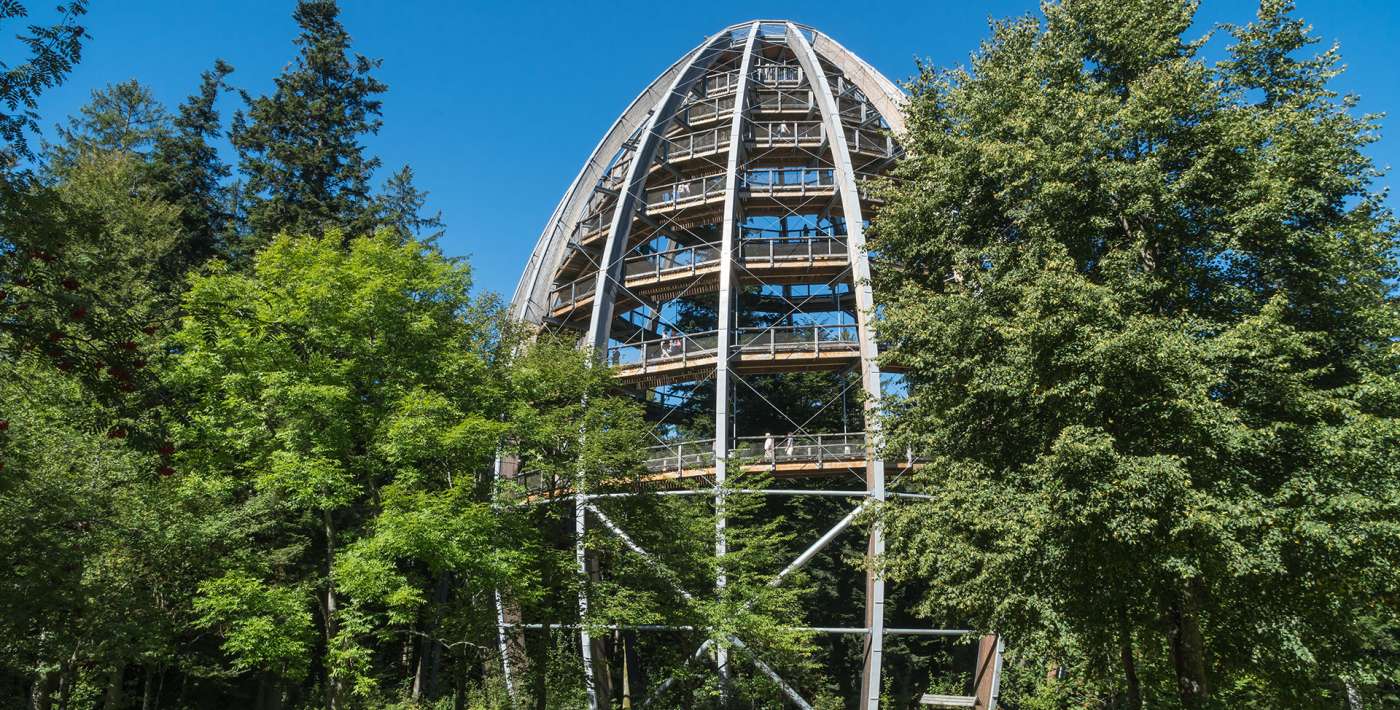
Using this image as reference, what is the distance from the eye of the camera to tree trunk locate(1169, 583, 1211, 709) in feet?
33.3

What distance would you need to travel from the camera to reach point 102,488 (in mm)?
12828

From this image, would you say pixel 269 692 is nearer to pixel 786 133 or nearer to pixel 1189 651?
pixel 786 133

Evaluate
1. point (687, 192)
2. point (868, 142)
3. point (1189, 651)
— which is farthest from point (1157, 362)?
point (868, 142)

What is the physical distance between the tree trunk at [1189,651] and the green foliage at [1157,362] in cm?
4

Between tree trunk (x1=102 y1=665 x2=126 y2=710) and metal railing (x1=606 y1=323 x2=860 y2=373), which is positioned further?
metal railing (x1=606 y1=323 x2=860 y2=373)

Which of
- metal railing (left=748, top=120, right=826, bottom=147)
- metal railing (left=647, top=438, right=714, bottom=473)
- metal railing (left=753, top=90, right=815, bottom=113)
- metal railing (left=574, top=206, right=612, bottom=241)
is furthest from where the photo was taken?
metal railing (left=574, top=206, right=612, bottom=241)

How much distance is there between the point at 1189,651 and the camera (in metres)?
10.6

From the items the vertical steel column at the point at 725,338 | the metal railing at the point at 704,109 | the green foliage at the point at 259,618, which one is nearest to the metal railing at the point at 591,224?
the metal railing at the point at 704,109

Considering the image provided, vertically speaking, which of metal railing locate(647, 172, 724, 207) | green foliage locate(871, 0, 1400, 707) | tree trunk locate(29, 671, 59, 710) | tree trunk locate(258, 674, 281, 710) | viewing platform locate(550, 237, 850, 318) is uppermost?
metal railing locate(647, 172, 724, 207)

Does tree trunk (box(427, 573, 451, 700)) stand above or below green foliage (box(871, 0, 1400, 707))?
below

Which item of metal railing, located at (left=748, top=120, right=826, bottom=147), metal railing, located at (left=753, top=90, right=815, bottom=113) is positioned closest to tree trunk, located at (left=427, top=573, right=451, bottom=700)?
metal railing, located at (left=748, top=120, right=826, bottom=147)

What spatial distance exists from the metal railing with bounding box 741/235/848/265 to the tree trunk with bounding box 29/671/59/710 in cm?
1629

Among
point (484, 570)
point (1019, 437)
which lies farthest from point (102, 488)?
point (1019, 437)

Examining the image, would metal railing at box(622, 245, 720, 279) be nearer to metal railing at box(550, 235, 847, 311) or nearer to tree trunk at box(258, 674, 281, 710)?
metal railing at box(550, 235, 847, 311)
